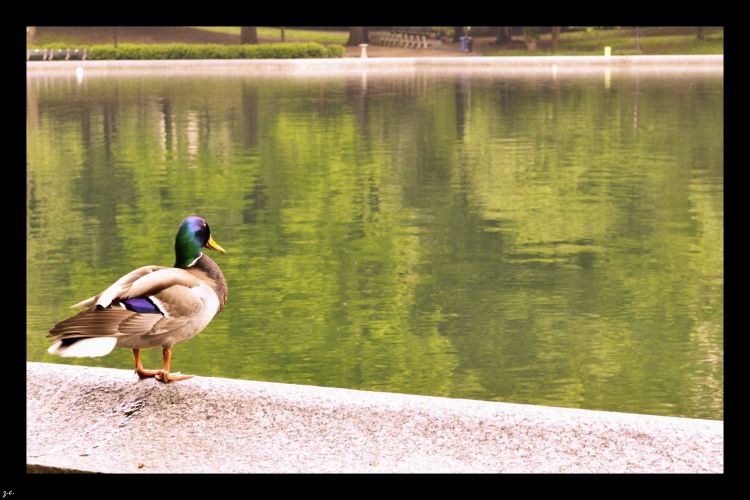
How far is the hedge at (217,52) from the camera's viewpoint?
187 ft

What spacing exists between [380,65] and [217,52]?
734 centimetres

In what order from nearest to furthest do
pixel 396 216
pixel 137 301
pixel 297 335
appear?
1. pixel 137 301
2. pixel 297 335
3. pixel 396 216

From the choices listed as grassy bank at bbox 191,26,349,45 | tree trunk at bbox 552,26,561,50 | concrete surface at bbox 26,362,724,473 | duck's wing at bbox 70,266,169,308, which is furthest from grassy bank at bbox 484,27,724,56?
duck's wing at bbox 70,266,169,308

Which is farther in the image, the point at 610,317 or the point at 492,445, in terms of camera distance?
the point at 610,317

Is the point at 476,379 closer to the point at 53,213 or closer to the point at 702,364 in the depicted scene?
the point at 702,364

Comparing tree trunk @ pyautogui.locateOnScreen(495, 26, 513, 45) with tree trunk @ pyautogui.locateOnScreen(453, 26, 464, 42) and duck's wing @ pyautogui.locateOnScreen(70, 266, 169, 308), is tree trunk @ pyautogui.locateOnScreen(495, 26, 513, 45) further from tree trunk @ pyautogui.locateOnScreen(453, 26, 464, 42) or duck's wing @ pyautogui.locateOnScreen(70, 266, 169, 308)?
duck's wing @ pyautogui.locateOnScreen(70, 266, 169, 308)

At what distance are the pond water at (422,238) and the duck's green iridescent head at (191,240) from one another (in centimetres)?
442

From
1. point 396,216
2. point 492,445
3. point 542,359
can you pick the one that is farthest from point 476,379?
point 396,216

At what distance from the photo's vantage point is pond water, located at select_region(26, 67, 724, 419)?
35.9 ft

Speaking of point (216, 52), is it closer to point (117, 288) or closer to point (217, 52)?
point (217, 52)

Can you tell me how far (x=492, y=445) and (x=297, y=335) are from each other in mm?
5577

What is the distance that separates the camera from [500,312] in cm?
1262

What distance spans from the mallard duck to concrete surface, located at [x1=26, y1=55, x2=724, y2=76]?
47774 millimetres

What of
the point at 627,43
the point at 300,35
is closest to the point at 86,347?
the point at 627,43
